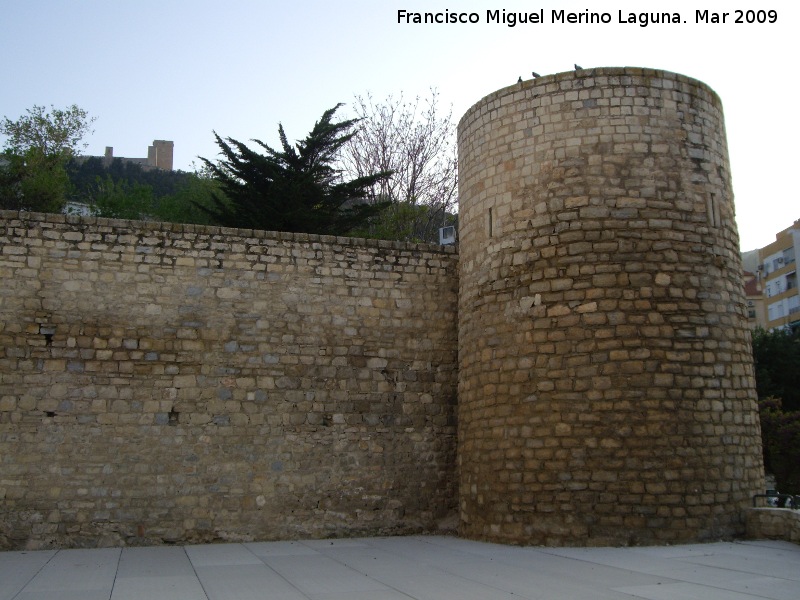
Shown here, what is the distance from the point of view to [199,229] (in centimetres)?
902

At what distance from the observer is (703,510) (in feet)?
24.3

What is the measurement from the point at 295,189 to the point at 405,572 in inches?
499

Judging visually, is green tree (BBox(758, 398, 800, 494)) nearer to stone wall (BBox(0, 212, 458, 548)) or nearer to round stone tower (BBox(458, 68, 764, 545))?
round stone tower (BBox(458, 68, 764, 545))

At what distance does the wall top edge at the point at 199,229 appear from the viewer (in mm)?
8484

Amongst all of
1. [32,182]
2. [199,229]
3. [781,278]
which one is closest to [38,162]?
[32,182]

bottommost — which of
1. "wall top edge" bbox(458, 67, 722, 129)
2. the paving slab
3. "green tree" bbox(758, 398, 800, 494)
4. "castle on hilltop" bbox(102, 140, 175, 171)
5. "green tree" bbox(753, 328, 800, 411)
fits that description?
the paving slab

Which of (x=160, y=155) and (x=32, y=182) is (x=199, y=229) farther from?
(x=160, y=155)

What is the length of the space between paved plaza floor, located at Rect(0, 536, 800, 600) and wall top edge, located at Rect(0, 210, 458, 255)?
3.68m

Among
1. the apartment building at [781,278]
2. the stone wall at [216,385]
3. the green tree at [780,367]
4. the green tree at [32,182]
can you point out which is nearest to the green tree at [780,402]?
the green tree at [780,367]

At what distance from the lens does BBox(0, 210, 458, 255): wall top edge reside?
848cm

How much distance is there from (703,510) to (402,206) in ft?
44.8

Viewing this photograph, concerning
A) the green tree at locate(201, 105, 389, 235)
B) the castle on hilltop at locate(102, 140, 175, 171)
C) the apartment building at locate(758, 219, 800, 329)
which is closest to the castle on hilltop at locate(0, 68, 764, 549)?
the green tree at locate(201, 105, 389, 235)

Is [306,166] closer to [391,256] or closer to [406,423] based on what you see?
[391,256]

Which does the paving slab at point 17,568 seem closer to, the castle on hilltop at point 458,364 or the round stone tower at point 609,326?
the castle on hilltop at point 458,364
